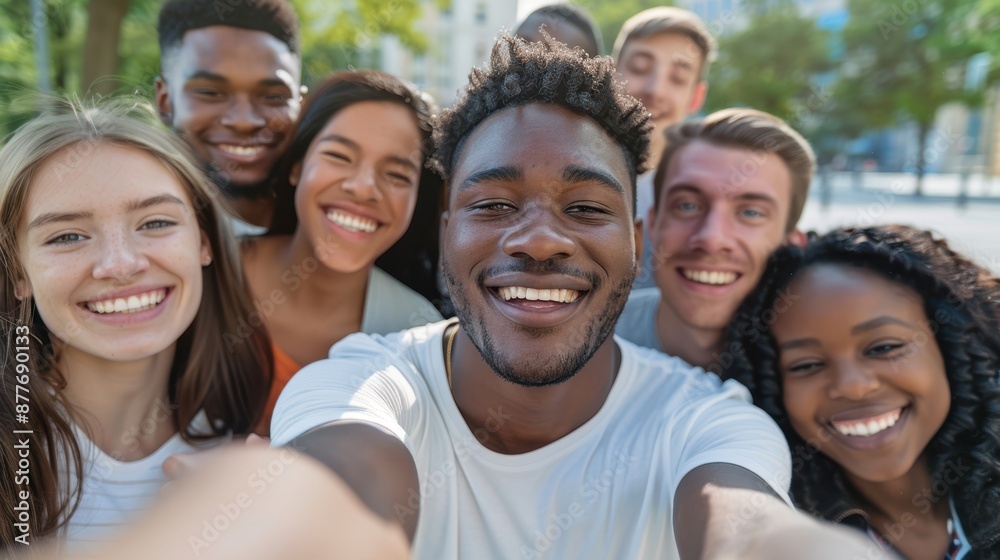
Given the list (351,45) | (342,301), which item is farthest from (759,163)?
(351,45)

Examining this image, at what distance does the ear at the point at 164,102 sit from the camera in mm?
4442

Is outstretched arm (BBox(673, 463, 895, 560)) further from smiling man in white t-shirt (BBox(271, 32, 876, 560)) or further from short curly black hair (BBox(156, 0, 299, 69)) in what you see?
short curly black hair (BBox(156, 0, 299, 69))

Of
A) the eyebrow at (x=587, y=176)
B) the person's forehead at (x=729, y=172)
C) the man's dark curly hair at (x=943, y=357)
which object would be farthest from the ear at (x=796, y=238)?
the eyebrow at (x=587, y=176)

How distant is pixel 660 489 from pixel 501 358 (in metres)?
0.68

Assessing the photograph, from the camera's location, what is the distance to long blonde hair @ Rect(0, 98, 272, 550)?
2.57m

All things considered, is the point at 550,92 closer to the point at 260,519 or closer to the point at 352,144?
the point at 352,144

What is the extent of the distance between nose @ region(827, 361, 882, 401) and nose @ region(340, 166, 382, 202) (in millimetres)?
2209

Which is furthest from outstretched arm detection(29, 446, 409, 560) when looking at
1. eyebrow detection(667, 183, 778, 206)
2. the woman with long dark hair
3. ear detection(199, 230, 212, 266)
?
eyebrow detection(667, 183, 778, 206)

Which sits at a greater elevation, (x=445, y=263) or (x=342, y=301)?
(x=445, y=263)

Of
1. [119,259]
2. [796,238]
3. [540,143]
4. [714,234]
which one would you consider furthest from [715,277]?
[119,259]

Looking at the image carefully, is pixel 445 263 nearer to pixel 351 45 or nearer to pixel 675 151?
pixel 675 151

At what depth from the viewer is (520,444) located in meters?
2.44

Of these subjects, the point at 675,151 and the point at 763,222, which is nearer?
the point at 763,222

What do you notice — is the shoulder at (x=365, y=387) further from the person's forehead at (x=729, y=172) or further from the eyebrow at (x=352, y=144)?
the person's forehead at (x=729, y=172)
